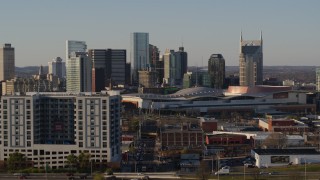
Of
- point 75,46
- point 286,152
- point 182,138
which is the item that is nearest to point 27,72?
point 75,46

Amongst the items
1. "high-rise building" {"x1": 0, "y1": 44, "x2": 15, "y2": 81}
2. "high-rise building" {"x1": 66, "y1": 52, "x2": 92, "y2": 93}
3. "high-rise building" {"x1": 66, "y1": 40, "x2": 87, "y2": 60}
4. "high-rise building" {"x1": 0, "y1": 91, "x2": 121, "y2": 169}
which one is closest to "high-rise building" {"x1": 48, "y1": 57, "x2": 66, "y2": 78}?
"high-rise building" {"x1": 66, "y1": 40, "x2": 87, "y2": 60}

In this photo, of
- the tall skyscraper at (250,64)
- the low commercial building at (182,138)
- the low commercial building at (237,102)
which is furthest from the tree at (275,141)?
the tall skyscraper at (250,64)

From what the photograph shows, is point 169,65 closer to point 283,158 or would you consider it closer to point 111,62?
point 111,62

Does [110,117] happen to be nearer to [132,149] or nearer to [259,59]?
[132,149]

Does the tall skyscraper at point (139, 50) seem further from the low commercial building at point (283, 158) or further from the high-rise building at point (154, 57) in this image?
the low commercial building at point (283, 158)

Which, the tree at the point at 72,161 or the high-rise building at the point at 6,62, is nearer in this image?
the tree at the point at 72,161
